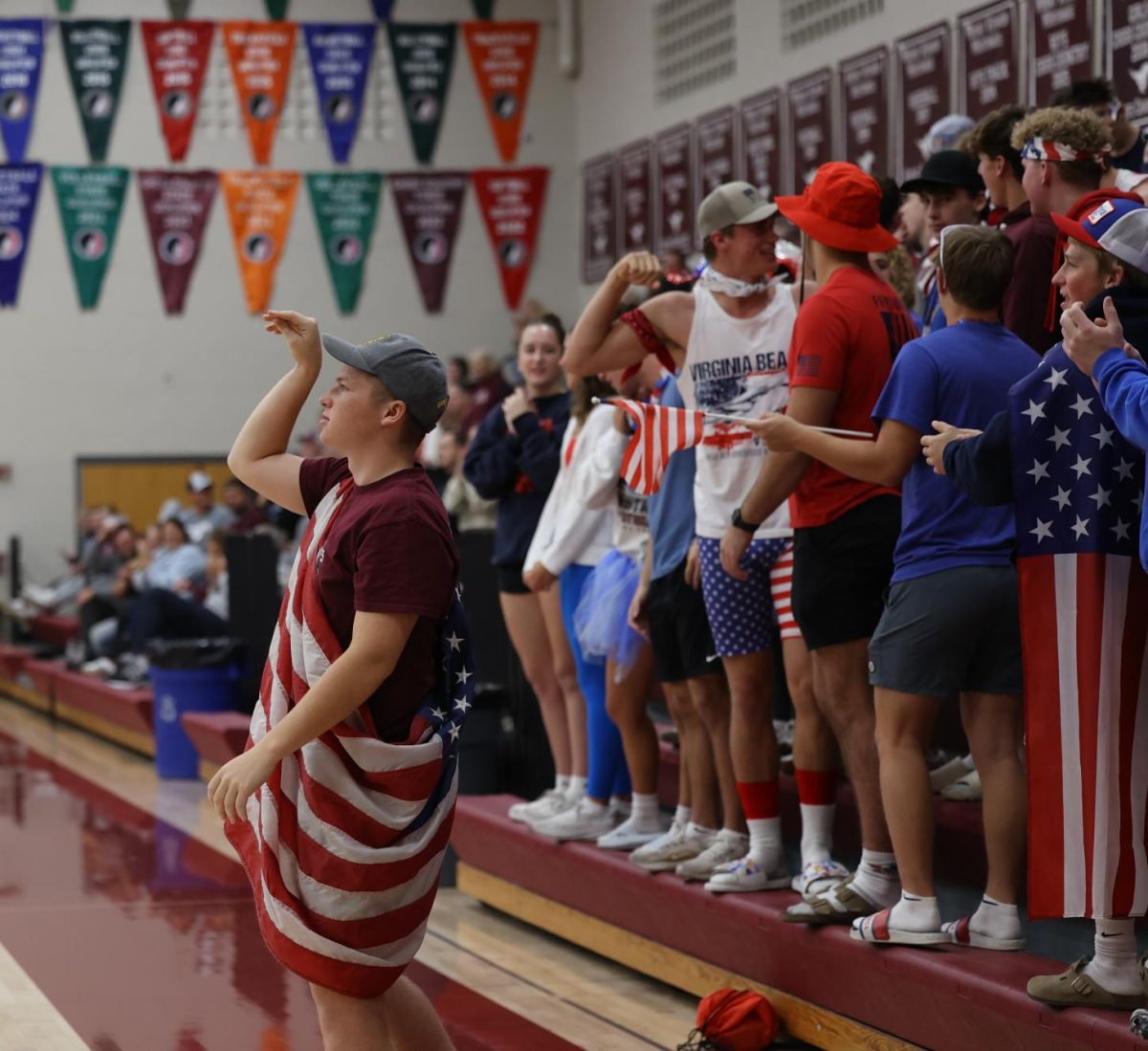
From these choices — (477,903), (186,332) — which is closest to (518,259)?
(186,332)

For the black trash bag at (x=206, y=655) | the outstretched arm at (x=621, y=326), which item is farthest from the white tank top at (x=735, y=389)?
the black trash bag at (x=206, y=655)

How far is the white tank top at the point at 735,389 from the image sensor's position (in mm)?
4367

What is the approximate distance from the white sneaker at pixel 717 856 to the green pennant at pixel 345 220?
1162cm

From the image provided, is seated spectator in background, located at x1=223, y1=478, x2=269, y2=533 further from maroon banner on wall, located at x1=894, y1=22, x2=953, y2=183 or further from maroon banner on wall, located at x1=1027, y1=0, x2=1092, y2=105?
maroon banner on wall, located at x1=1027, y1=0, x2=1092, y2=105

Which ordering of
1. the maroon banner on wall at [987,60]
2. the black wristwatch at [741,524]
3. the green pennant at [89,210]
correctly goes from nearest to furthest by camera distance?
the black wristwatch at [741,524]
the maroon banner on wall at [987,60]
the green pennant at [89,210]

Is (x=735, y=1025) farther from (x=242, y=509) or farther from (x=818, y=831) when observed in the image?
(x=242, y=509)

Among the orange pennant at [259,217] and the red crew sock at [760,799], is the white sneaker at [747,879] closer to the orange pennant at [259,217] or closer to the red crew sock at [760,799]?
the red crew sock at [760,799]

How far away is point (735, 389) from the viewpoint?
4414 mm

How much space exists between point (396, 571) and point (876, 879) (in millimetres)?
1601

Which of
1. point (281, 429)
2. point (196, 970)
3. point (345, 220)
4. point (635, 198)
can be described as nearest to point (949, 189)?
point (281, 429)

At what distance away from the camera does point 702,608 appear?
15.2ft

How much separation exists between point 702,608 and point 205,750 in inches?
193

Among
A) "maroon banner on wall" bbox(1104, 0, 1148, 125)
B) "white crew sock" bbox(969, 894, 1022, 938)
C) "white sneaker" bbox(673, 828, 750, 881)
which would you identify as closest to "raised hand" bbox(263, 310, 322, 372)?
"white crew sock" bbox(969, 894, 1022, 938)

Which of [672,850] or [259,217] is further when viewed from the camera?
[259,217]
